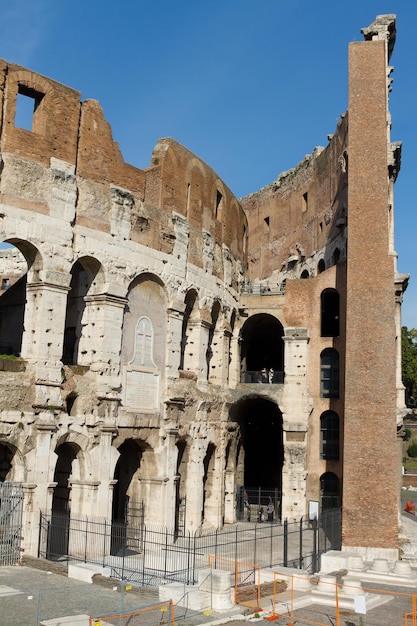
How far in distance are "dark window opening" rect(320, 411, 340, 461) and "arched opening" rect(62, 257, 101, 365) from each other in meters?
11.8

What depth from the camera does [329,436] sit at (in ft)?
95.0

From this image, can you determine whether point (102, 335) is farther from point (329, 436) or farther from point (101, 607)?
point (329, 436)

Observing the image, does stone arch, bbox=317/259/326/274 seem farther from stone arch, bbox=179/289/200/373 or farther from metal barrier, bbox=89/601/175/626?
metal barrier, bbox=89/601/175/626

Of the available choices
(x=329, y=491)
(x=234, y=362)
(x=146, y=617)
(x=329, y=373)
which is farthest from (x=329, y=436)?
(x=146, y=617)

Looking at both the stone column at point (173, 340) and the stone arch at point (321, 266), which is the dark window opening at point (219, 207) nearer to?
the stone column at point (173, 340)

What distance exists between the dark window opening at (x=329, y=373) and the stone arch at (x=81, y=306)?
11479 mm

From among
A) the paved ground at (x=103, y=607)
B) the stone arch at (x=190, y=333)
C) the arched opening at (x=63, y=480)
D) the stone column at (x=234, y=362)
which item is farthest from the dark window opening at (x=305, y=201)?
the paved ground at (x=103, y=607)

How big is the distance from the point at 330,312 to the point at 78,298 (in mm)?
13177

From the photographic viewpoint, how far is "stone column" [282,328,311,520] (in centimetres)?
2850

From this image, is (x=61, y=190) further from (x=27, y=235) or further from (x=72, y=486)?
(x=72, y=486)

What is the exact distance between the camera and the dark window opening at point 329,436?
28719 mm

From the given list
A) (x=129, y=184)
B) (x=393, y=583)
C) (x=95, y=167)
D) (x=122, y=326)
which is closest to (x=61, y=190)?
(x=95, y=167)

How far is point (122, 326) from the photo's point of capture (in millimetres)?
22312

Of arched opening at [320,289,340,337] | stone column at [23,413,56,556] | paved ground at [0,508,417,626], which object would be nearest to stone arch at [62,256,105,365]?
stone column at [23,413,56,556]
